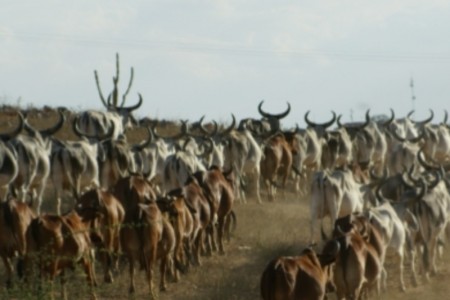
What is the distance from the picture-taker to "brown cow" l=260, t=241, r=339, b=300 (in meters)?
15.8

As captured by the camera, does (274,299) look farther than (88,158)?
No

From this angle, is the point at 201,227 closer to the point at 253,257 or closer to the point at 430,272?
the point at 253,257

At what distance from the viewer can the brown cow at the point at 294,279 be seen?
15781 mm

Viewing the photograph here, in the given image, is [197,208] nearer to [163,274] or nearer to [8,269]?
[163,274]

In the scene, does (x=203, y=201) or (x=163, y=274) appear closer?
(x=163, y=274)

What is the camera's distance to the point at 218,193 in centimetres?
2359

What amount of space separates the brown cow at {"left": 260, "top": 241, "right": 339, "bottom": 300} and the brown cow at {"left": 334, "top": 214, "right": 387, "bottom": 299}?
113 cm

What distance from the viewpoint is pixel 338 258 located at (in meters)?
17.7

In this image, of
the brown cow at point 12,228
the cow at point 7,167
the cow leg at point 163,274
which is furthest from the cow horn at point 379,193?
the brown cow at point 12,228

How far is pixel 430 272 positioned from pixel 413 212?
48.2 inches

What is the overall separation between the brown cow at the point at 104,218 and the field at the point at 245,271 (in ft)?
1.17

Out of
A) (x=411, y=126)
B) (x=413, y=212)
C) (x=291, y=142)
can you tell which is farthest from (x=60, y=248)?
(x=411, y=126)

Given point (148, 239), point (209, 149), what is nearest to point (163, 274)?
point (148, 239)

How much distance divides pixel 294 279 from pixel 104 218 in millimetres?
4758
